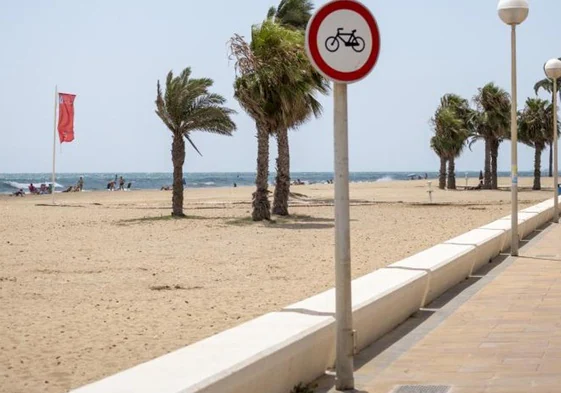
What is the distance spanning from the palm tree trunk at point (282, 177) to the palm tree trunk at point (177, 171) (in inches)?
130

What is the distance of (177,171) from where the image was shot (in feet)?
103

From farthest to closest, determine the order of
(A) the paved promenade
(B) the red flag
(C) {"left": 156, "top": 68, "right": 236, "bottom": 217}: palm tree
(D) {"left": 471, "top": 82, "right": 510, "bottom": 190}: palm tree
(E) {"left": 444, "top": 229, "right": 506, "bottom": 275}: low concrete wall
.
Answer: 1. (D) {"left": 471, "top": 82, "right": 510, "bottom": 190}: palm tree
2. (B) the red flag
3. (C) {"left": 156, "top": 68, "right": 236, "bottom": 217}: palm tree
4. (E) {"left": 444, "top": 229, "right": 506, "bottom": 275}: low concrete wall
5. (A) the paved promenade

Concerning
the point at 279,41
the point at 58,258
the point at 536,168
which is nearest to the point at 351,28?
the point at 58,258

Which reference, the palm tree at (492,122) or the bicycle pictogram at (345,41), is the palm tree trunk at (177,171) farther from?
the palm tree at (492,122)

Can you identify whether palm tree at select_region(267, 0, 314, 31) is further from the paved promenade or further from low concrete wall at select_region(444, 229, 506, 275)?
the paved promenade

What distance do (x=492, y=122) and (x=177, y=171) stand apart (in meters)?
35.7

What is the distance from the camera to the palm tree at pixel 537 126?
2530 inches

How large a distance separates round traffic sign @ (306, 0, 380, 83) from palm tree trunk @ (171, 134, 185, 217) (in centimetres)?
2535

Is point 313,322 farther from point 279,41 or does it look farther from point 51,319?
point 279,41

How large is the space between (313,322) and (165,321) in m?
3.70

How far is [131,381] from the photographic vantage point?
4.67m

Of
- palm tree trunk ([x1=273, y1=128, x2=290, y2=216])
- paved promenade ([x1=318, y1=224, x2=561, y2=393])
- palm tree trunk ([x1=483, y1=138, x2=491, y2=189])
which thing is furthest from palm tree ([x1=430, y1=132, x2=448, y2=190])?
paved promenade ([x1=318, y1=224, x2=561, y2=393])

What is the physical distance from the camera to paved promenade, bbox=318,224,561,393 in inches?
244

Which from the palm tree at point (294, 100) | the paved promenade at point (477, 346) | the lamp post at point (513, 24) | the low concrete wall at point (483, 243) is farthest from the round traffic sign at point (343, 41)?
the palm tree at point (294, 100)
